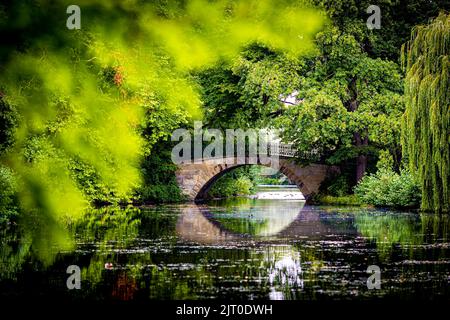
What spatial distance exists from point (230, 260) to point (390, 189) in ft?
54.9

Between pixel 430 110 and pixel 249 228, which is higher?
pixel 430 110

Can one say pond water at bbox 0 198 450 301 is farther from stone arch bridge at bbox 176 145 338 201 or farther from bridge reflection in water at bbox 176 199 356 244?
stone arch bridge at bbox 176 145 338 201

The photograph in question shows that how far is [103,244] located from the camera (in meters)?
14.2

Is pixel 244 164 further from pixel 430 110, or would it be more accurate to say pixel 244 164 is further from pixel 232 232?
pixel 232 232

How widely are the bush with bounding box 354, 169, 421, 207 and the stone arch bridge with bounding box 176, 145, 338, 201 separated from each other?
3512mm

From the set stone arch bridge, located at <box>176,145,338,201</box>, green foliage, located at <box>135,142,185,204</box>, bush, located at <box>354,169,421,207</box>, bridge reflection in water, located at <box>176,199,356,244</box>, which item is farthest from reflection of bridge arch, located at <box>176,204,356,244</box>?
green foliage, located at <box>135,142,185,204</box>

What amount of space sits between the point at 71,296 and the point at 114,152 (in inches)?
233

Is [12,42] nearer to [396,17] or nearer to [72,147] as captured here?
[72,147]

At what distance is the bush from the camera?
26.8 metres

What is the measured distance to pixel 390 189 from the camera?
27500mm

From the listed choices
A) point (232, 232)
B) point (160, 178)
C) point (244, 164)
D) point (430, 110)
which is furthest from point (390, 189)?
point (160, 178)

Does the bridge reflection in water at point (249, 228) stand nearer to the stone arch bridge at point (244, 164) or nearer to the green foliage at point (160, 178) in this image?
the stone arch bridge at point (244, 164)

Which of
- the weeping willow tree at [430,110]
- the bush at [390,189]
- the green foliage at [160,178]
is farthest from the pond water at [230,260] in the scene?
the green foliage at [160,178]

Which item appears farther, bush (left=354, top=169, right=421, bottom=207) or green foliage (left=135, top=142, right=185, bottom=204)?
green foliage (left=135, top=142, right=185, bottom=204)
